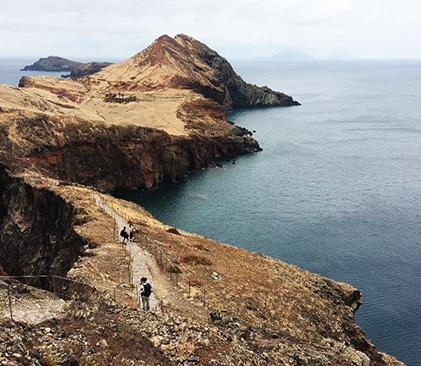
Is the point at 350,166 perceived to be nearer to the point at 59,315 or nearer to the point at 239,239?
the point at 239,239

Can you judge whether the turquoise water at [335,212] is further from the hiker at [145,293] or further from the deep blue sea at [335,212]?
the hiker at [145,293]

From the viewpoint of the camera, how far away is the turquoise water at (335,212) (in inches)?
2275

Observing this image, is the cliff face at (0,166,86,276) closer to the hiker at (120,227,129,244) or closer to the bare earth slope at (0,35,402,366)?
the bare earth slope at (0,35,402,366)

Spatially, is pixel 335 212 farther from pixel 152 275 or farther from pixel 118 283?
pixel 118 283

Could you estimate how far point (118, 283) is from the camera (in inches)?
1220

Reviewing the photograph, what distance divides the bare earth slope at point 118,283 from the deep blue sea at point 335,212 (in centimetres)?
1108

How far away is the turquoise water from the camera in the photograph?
57781mm

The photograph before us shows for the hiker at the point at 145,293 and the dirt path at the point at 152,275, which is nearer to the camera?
the hiker at the point at 145,293

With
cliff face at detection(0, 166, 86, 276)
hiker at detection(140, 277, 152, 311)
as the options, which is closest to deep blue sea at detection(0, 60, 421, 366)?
cliff face at detection(0, 166, 86, 276)


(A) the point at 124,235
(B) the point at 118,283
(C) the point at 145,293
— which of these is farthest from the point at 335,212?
(C) the point at 145,293

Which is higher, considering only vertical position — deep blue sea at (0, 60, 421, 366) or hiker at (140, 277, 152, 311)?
hiker at (140, 277, 152, 311)

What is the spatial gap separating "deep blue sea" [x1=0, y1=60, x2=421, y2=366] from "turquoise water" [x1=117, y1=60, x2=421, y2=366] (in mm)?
186

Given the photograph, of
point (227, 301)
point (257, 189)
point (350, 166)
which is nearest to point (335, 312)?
point (227, 301)

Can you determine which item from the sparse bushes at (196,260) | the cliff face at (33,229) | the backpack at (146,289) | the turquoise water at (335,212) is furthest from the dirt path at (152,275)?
the turquoise water at (335,212)
